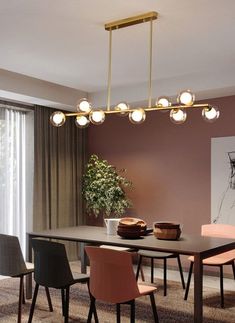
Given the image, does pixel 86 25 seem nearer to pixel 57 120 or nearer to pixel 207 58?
pixel 57 120

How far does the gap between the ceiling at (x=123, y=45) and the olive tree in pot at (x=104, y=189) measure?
1057 millimetres

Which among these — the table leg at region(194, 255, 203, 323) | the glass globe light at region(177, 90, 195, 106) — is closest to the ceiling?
the glass globe light at region(177, 90, 195, 106)

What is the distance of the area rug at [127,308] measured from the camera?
3682 millimetres

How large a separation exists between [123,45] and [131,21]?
607 mm

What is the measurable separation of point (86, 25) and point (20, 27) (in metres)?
0.55

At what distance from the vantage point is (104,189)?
588 cm

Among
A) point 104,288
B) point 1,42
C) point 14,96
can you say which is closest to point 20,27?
point 1,42

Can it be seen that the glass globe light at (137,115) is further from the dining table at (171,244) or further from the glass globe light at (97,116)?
the dining table at (171,244)

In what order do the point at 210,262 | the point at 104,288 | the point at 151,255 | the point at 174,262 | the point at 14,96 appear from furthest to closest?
the point at 174,262 → the point at 14,96 → the point at 151,255 → the point at 210,262 → the point at 104,288

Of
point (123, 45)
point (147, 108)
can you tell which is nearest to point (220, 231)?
point (147, 108)

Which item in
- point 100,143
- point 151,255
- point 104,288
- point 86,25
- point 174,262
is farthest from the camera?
point 100,143

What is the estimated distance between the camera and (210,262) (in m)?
4.15

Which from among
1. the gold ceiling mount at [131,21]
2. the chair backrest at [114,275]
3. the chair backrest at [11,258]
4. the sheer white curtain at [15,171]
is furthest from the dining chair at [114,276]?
the sheer white curtain at [15,171]

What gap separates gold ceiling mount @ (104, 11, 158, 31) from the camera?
335cm
